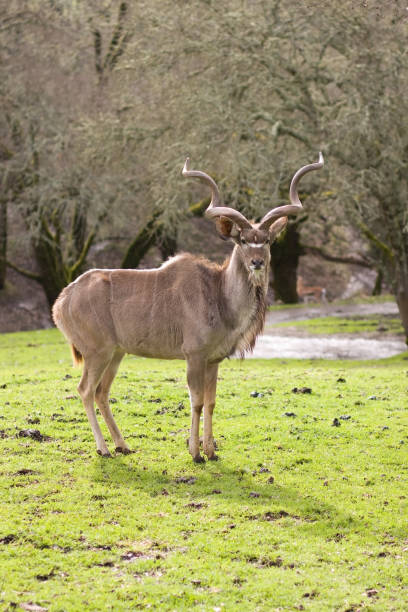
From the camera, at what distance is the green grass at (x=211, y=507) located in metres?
5.61

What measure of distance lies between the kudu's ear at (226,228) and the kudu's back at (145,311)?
616mm

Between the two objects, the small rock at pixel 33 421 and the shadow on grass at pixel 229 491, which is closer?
the shadow on grass at pixel 229 491

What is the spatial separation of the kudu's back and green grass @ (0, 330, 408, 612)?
1230mm

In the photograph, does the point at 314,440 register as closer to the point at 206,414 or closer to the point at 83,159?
the point at 206,414

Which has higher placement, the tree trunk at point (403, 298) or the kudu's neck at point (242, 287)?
the kudu's neck at point (242, 287)

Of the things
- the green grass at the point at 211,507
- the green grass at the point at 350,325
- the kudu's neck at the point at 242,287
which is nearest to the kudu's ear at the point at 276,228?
the kudu's neck at the point at 242,287

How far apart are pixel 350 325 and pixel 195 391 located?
1609cm

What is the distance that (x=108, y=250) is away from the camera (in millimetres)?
32719

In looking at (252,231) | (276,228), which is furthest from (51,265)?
(252,231)

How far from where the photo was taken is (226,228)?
859cm

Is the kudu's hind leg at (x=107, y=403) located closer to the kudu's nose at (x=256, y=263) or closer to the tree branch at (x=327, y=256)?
the kudu's nose at (x=256, y=263)

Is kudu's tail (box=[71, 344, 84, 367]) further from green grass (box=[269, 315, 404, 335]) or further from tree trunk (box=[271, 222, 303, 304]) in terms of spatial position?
tree trunk (box=[271, 222, 303, 304])

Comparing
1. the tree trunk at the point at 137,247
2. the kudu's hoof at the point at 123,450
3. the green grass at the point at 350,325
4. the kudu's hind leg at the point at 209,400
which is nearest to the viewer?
the kudu's hind leg at the point at 209,400

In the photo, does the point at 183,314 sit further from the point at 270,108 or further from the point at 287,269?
the point at 287,269
